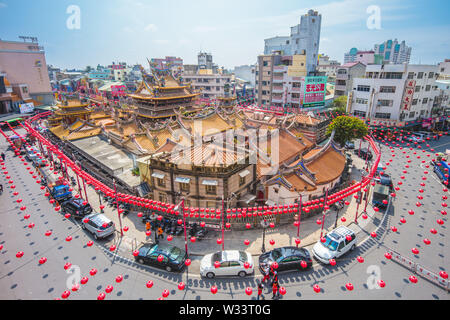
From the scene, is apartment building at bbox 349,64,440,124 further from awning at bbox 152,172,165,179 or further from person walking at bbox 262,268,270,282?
person walking at bbox 262,268,270,282

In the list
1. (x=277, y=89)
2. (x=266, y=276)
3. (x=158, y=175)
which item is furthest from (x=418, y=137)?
(x=158, y=175)

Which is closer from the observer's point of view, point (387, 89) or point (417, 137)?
point (417, 137)

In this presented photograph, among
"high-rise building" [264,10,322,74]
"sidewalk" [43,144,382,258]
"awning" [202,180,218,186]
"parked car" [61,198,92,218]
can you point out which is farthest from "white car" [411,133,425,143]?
"parked car" [61,198,92,218]

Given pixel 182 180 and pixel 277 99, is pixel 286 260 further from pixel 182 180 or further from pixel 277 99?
pixel 277 99

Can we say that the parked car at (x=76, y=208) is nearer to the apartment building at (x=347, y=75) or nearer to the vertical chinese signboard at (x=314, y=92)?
the vertical chinese signboard at (x=314, y=92)
